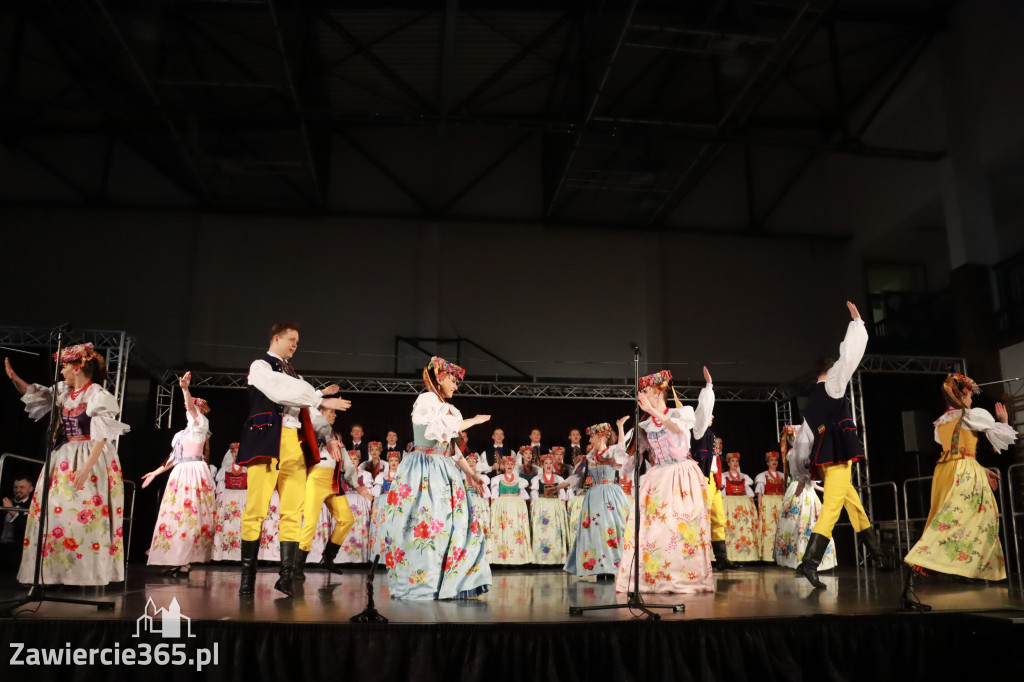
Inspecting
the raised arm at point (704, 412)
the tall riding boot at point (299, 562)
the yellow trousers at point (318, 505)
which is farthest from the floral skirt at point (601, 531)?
the tall riding boot at point (299, 562)

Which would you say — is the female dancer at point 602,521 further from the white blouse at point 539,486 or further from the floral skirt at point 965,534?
the white blouse at point 539,486

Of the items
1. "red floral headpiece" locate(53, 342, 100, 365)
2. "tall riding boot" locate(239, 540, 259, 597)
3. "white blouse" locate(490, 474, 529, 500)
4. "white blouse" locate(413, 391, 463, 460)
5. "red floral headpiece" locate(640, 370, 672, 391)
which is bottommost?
"tall riding boot" locate(239, 540, 259, 597)

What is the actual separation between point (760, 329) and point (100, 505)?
10.6 m

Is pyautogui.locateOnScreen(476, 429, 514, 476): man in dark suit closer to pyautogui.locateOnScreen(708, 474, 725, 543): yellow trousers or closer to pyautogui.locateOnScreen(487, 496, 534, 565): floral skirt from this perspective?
pyautogui.locateOnScreen(487, 496, 534, 565): floral skirt

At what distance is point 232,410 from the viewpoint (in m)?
12.1

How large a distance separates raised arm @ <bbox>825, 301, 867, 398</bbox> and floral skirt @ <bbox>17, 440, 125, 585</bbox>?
A: 4.63 meters

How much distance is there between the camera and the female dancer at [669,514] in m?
4.88

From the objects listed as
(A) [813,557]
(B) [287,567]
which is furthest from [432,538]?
(A) [813,557]

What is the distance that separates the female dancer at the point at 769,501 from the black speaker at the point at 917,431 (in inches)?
67.3

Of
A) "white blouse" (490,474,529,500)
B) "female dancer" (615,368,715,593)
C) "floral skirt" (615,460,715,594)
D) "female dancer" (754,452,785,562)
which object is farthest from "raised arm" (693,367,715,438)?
"female dancer" (754,452,785,562)

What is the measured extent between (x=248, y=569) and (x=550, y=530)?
5.95 m

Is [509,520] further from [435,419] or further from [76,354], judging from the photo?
[76,354]

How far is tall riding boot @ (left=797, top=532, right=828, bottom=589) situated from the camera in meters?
4.96

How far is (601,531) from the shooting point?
6922 mm
